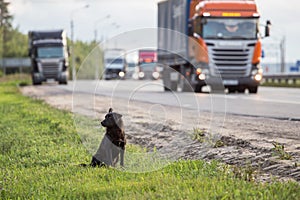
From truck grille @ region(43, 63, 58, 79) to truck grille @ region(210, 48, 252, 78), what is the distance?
21.6 meters

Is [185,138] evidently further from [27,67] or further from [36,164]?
[27,67]

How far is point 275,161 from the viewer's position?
6.67 meters

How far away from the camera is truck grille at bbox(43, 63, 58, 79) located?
44.9m

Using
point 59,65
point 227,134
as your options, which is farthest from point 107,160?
point 59,65

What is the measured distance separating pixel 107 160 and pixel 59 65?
128 feet

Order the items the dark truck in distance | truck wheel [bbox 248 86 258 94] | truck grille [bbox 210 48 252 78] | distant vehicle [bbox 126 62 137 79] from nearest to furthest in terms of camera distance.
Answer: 1. distant vehicle [bbox 126 62 137 79]
2. truck grille [bbox 210 48 252 78]
3. truck wheel [bbox 248 86 258 94]
4. the dark truck in distance

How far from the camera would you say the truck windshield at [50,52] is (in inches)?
1716

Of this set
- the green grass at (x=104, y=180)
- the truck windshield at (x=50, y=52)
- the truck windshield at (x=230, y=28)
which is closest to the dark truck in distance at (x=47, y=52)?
the truck windshield at (x=50, y=52)

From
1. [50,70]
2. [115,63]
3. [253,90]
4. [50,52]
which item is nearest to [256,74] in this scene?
[253,90]

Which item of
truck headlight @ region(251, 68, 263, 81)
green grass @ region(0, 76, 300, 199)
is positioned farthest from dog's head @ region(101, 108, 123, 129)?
truck headlight @ region(251, 68, 263, 81)

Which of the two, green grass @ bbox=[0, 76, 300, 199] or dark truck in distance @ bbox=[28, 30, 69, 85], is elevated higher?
dark truck in distance @ bbox=[28, 30, 69, 85]

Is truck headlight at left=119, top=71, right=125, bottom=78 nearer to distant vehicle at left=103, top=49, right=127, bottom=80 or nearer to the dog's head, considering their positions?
distant vehicle at left=103, top=49, right=127, bottom=80

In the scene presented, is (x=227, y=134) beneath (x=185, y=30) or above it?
beneath

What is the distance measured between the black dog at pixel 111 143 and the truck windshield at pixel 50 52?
37417mm
